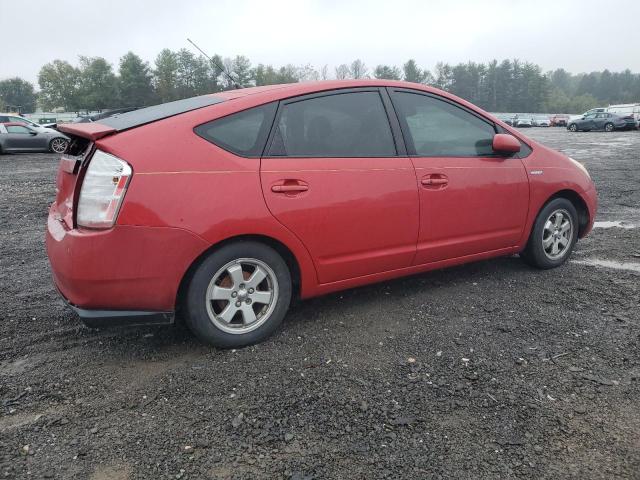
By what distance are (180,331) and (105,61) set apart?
120835mm

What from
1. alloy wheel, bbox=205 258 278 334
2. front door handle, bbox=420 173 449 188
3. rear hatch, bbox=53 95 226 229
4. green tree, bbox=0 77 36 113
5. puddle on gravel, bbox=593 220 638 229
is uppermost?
green tree, bbox=0 77 36 113

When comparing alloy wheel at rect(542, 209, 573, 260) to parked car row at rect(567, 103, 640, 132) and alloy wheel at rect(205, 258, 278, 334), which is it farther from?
parked car row at rect(567, 103, 640, 132)

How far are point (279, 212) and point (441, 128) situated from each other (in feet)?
5.24

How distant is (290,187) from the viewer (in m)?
3.09

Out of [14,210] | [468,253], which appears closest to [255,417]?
[468,253]

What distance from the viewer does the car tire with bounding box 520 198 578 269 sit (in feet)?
14.4

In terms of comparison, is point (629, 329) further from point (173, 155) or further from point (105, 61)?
point (105, 61)

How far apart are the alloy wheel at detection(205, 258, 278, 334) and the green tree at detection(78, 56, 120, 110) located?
10056 centimetres

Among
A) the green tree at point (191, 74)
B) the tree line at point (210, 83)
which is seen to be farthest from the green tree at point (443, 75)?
the green tree at point (191, 74)

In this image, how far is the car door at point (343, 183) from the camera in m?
3.12

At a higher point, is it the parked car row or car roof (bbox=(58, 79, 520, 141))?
car roof (bbox=(58, 79, 520, 141))

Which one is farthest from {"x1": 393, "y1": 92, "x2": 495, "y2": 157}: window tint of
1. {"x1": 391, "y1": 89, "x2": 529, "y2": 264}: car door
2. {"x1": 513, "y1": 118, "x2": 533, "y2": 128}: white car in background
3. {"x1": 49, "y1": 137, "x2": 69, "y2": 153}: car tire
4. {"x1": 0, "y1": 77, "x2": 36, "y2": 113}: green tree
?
{"x1": 0, "y1": 77, "x2": 36, "y2": 113}: green tree

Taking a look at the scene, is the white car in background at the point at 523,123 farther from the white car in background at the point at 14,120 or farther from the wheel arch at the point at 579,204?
the wheel arch at the point at 579,204

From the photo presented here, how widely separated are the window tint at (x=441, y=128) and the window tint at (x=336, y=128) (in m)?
0.22
